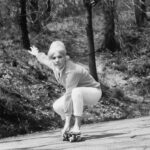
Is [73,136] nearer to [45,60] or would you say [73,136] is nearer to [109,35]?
[45,60]

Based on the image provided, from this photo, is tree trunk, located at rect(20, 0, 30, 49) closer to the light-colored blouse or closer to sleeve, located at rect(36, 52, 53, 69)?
sleeve, located at rect(36, 52, 53, 69)

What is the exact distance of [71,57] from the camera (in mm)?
15086

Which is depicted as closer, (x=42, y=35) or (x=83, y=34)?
(x=42, y=35)

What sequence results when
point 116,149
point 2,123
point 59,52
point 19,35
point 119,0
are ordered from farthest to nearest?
point 19,35, point 119,0, point 2,123, point 59,52, point 116,149

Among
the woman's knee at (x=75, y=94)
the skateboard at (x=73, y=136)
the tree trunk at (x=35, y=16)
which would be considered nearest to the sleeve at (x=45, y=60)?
the woman's knee at (x=75, y=94)

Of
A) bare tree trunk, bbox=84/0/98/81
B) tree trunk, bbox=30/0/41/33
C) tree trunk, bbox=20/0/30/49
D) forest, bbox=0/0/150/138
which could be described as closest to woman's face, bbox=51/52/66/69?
forest, bbox=0/0/150/138

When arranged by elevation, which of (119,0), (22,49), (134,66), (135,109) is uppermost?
(119,0)

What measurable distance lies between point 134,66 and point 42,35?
355cm

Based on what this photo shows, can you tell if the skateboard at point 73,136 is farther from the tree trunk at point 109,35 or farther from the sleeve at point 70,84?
the tree trunk at point 109,35

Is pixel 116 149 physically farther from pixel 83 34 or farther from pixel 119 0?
pixel 83 34

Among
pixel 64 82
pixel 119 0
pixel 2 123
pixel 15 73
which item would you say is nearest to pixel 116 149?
pixel 64 82

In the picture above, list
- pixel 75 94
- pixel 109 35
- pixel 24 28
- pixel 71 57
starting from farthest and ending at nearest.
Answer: pixel 109 35 < pixel 71 57 < pixel 24 28 < pixel 75 94

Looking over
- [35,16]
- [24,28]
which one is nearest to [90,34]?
[24,28]

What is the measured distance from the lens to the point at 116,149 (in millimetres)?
4621
